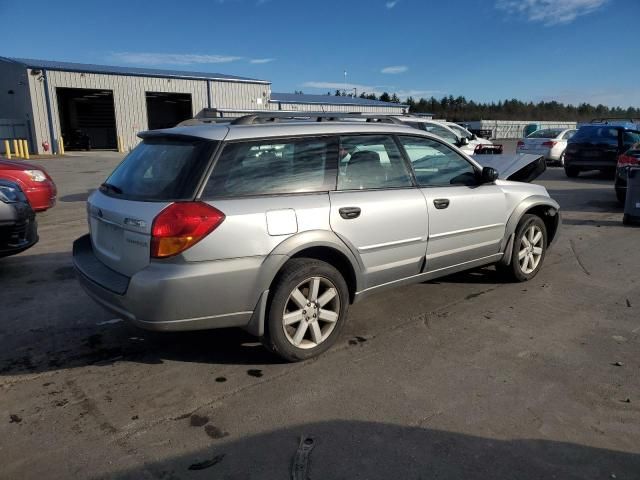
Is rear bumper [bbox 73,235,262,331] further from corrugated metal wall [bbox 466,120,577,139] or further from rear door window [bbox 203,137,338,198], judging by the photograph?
corrugated metal wall [bbox 466,120,577,139]

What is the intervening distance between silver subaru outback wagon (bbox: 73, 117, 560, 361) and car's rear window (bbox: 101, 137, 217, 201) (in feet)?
0.03

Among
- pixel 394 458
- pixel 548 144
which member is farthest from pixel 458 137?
pixel 394 458

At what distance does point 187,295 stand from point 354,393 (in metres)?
1.21

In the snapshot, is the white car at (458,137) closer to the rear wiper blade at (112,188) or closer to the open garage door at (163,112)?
the rear wiper blade at (112,188)

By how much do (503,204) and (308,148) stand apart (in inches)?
88.7

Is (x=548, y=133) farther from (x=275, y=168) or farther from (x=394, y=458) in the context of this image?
(x=394, y=458)

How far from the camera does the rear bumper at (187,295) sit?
305 cm

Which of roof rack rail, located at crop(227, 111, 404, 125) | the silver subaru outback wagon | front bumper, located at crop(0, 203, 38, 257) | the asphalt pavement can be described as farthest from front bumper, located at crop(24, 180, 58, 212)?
roof rack rail, located at crop(227, 111, 404, 125)

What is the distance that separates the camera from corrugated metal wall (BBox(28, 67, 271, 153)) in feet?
95.1

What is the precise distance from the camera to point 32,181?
8430mm

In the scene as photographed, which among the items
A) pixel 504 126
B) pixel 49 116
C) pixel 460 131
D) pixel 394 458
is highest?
pixel 49 116

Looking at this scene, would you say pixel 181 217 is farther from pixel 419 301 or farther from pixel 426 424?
pixel 419 301

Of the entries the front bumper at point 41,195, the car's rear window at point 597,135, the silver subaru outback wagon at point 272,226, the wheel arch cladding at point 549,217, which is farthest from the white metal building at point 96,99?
the silver subaru outback wagon at point 272,226

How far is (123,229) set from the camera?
130 inches
